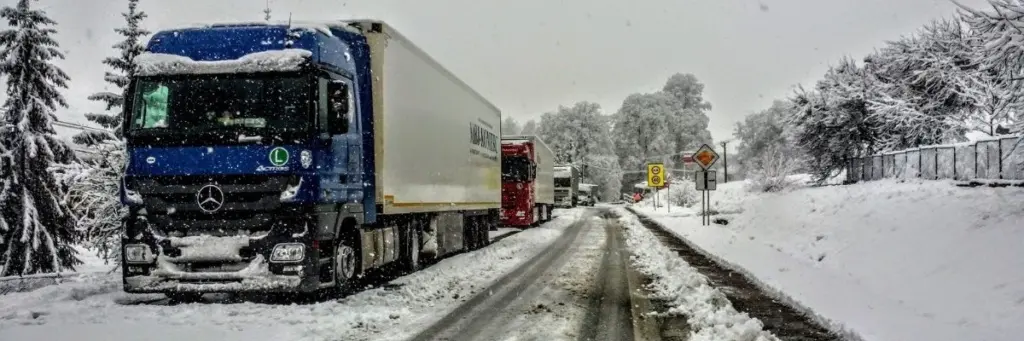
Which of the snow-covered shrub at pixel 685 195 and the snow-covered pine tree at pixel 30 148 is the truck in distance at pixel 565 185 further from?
the snow-covered pine tree at pixel 30 148

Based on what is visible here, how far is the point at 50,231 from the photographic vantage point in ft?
90.0

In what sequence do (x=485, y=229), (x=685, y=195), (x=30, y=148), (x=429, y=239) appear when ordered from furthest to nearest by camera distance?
(x=685, y=195) < (x=30, y=148) < (x=485, y=229) < (x=429, y=239)

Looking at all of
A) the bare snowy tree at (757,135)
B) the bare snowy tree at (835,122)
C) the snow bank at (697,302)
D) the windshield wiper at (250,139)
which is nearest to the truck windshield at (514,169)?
the snow bank at (697,302)

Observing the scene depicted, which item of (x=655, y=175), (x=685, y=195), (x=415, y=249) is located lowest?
(x=685, y=195)

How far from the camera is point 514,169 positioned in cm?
2841

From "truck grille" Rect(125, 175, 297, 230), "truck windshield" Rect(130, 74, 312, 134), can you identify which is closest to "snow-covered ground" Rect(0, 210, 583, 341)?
"truck grille" Rect(125, 175, 297, 230)

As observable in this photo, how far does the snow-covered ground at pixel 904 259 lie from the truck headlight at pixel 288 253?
226 inches

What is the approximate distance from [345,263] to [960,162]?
59.2ft

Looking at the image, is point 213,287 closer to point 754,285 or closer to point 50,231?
point 754,285

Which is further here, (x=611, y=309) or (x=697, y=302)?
(x=697, y=302)

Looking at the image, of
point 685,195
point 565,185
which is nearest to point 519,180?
point 685,195

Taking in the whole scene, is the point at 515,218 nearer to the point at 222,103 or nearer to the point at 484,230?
the point at 484,230

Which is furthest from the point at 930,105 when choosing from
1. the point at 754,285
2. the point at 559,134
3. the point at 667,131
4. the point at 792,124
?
the point at 559,134

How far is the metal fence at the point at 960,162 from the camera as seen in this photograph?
57.5ft
